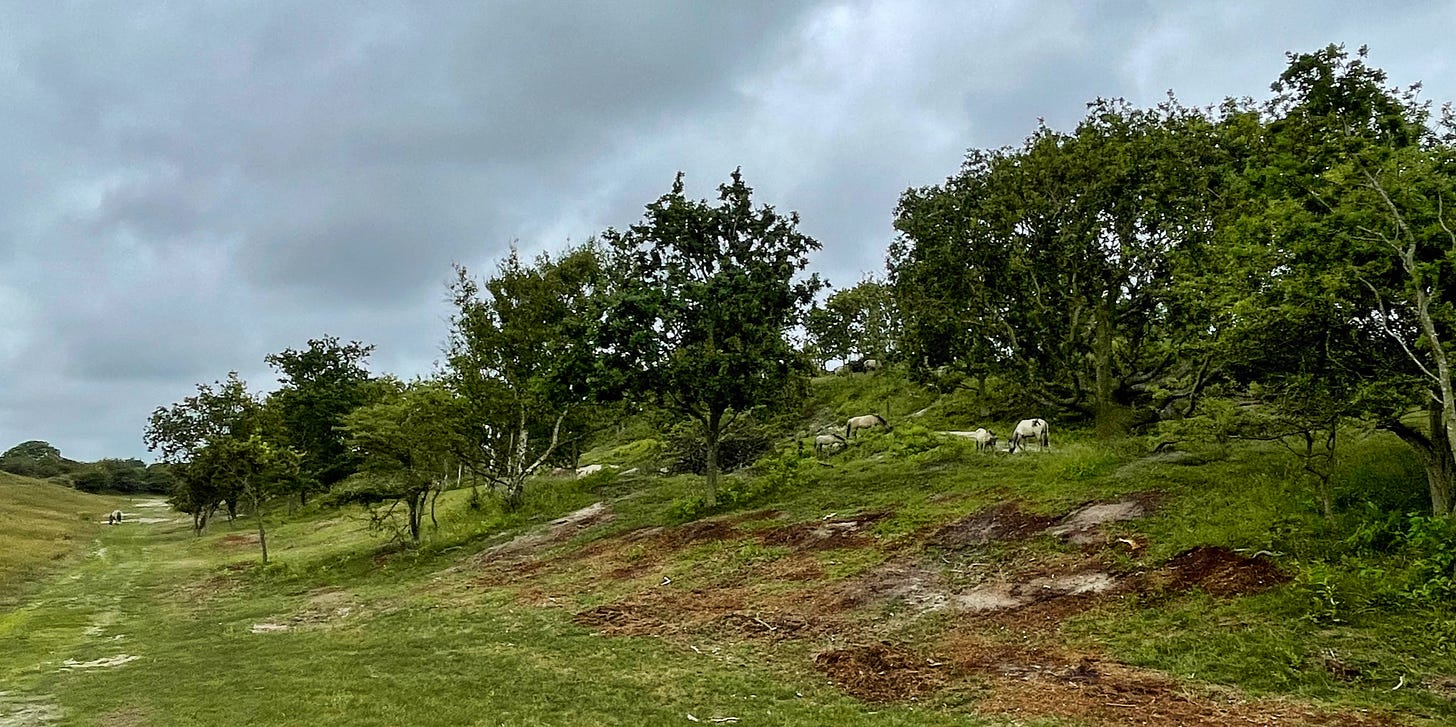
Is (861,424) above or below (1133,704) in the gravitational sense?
above

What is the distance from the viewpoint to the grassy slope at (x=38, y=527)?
30.9 meters

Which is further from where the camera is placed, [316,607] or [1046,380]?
[1046,380]

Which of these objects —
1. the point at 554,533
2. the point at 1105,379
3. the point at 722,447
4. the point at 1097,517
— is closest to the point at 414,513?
the point at 554,533

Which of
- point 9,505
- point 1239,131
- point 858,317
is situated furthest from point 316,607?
point 9,505

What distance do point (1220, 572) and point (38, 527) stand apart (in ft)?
206

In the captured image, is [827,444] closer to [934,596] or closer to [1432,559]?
[934,596]

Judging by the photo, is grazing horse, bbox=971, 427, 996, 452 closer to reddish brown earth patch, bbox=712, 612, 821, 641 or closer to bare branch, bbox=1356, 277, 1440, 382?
bare branch, bbox=1356, 277, 1440, 382

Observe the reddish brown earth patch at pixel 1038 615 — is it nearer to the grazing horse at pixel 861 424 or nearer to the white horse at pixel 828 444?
the white horse at pixel 828 444

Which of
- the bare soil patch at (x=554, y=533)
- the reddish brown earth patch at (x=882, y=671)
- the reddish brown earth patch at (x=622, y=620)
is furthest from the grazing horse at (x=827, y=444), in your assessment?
the reddish brown earth patch at (x=882, y=671)

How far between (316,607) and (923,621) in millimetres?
17317

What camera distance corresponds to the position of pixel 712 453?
1175 inches

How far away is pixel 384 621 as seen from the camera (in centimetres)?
1858

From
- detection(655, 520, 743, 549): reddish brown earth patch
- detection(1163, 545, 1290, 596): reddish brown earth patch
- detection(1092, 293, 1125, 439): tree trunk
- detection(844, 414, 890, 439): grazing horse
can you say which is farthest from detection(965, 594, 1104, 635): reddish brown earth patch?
detection(844, 414, 890, 439): grazing horse

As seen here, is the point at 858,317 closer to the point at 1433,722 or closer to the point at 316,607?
the point at 316,607
